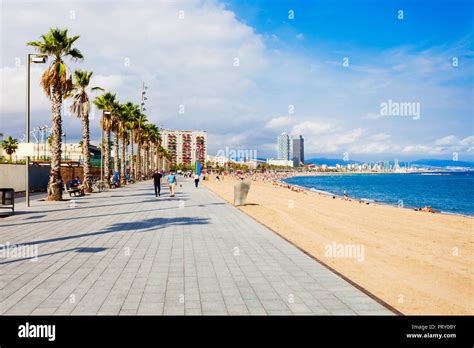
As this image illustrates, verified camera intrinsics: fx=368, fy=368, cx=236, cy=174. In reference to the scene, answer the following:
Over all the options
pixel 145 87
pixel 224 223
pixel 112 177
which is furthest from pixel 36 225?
pixel 145 87

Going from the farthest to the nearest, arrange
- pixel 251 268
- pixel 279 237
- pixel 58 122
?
1. pixel 58 122
2. pixel 279 237
3. pixel 251 268

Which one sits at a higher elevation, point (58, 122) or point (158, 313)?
point (58, 122)

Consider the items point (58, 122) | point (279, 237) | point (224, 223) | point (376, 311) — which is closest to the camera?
point (376, 311)

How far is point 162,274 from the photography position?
7.02 metres

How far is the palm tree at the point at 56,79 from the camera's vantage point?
20625 millimetres

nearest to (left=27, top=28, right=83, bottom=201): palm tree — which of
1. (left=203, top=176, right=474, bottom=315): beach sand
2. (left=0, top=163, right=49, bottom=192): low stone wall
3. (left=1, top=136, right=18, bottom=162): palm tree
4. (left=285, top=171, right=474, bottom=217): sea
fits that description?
(left=0, top=163, right=49, bottom=192): low stone wall

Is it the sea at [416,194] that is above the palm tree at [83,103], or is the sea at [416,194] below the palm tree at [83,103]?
below

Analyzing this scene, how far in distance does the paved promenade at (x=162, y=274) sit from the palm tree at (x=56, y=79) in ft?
30.6

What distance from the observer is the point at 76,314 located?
4.91m

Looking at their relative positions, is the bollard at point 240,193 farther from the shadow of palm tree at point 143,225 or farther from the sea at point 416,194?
the sea at point 416,194

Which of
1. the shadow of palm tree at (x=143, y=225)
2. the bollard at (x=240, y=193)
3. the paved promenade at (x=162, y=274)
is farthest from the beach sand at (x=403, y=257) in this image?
the bollard at (x=240, y=193)

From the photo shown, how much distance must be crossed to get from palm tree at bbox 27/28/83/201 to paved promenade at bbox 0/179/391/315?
9332mm
